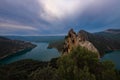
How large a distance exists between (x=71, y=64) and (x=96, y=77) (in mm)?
5027

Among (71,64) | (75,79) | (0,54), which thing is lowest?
(0,54)

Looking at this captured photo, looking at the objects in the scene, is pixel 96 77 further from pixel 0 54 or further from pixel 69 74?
pixel 0 54

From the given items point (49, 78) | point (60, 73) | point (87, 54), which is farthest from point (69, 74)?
point (87, 54)

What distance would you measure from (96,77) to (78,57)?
4.99m

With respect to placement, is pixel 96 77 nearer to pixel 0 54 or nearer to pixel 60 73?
pixel 60 73

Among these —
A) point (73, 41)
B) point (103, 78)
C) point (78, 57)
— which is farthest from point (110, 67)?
point (73, 41)

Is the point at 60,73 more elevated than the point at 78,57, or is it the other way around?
the point at 78,57

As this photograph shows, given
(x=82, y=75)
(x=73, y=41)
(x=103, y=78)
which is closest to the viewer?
(x=82, y=75)

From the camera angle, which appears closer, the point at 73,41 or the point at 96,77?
→ the point at 96,77

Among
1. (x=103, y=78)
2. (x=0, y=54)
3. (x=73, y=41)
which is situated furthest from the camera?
(x=0, y=54)

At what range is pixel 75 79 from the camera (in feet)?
93.1

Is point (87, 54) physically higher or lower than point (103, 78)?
higher

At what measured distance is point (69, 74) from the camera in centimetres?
2969

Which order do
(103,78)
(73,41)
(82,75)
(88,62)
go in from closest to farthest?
(82,75), (103,78), (88,62), (73,41)
